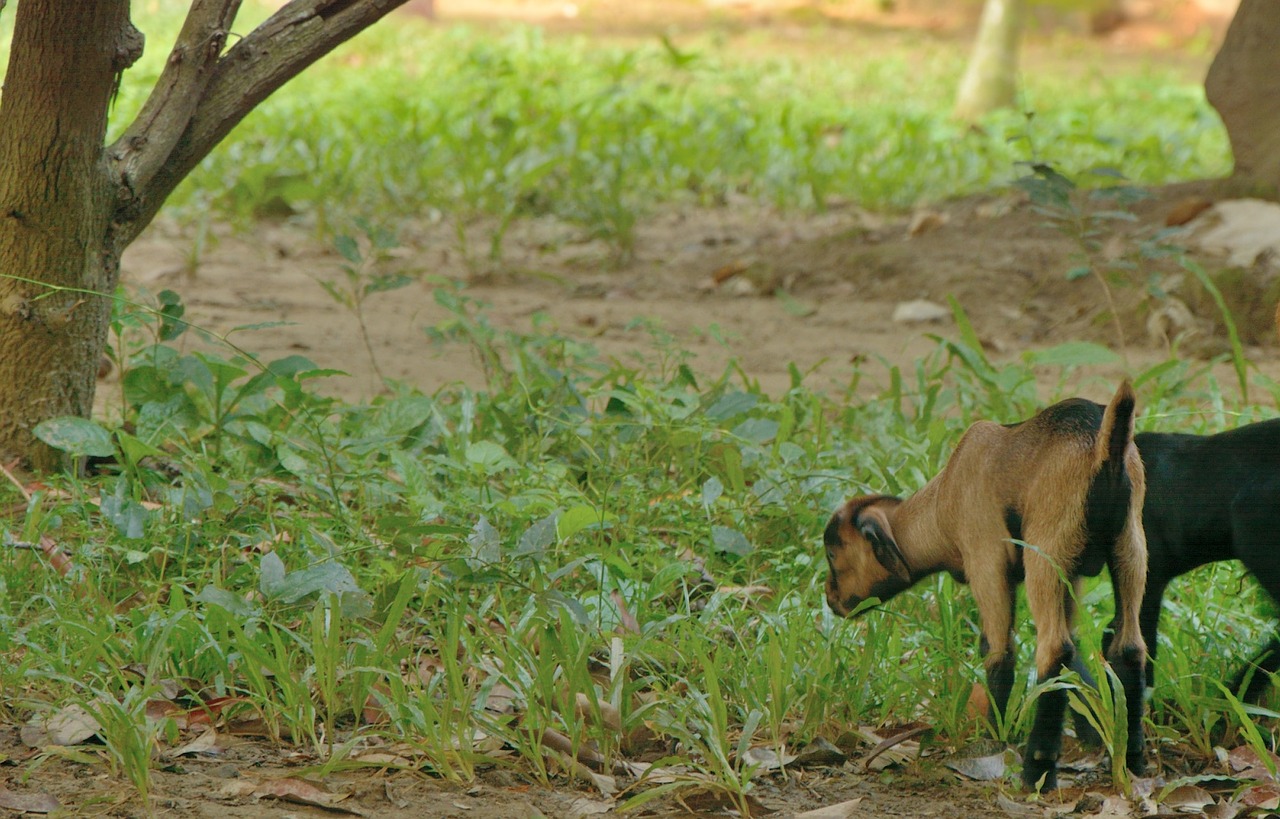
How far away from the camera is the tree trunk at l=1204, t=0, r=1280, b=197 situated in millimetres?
5391

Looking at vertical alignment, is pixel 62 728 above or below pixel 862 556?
below

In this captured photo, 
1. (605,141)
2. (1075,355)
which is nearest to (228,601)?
(1075,355)

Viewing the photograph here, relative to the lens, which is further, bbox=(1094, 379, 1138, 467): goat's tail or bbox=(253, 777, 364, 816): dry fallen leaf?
bbox=(253, 777, 364, 816): dry fallen leaf

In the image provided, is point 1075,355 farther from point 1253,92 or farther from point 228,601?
point 1253,92

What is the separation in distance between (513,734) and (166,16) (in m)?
11.0

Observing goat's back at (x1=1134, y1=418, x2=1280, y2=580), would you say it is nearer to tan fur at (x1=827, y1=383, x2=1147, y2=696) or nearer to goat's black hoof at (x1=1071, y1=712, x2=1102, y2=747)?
tan fur at (x1=827, y1=383, x2=1147, y2=696)

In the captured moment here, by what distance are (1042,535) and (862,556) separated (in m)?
0.34

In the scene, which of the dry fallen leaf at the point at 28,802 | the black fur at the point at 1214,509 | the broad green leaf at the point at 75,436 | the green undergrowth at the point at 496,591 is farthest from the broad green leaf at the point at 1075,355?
the dry fallen leaf at the point at 28,802

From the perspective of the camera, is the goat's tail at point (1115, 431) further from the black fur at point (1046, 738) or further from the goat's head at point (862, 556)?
the goat's head at point (862, 556)

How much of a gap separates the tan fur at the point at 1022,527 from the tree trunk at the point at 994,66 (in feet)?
27.3

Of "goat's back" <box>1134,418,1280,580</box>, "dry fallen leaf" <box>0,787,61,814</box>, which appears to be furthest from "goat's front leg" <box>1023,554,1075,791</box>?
"dry fallen leaf" <box>0,787,61,814</box>

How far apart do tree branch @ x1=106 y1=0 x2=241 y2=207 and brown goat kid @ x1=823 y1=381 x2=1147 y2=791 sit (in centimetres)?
168

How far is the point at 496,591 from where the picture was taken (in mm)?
2402

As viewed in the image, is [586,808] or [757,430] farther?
[757,430]
